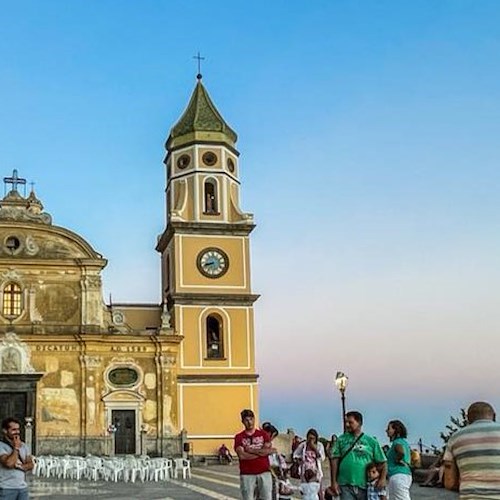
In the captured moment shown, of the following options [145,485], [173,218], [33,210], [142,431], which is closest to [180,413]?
[142,431]

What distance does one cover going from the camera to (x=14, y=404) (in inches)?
1581

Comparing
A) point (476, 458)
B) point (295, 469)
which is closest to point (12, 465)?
point (476, 458)

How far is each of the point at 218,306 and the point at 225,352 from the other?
214 centimetres

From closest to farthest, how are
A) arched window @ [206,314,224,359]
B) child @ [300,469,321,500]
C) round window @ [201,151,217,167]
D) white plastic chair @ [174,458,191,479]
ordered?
child @ [300,469,321,500]
white plastic chair @ [174,458,191,479]
arched window @ [206,314,224,359]
round window @ [201,151,217,167]

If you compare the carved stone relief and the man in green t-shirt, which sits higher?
the carved stone relief

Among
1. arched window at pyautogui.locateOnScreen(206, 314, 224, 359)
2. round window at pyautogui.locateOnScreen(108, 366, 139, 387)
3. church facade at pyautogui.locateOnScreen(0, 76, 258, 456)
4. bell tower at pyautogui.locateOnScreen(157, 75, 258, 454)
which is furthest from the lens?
arched window at pyautogui.locateOnScreen(206, 314, 224, 359)

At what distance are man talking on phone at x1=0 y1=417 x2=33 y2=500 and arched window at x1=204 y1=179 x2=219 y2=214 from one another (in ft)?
115

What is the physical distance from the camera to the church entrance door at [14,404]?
4000 centimetres

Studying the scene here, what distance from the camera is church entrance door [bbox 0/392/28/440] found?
1575 inches

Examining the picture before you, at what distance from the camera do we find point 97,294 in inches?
1649

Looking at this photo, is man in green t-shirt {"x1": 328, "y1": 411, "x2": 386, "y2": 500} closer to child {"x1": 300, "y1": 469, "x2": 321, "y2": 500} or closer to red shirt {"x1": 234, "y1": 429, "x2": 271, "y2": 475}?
red shirt {"x1": 234, "y1": 429, "x2": 271, "y2": 475}

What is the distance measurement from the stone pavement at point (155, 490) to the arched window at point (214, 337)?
39.5ft

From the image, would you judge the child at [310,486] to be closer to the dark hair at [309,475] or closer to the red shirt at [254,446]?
the dark hair at [309,475]

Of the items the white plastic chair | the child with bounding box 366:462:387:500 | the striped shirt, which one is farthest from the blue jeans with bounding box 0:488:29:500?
the white plastic chair
